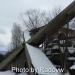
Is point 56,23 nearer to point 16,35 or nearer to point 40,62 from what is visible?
point 40,62

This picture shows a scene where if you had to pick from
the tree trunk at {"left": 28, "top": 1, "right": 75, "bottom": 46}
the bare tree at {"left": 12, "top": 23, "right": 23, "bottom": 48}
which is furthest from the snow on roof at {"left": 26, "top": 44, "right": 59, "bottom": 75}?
the bare tree at {"left": 12, "top": 23, "right": 23, "bottom": 48}

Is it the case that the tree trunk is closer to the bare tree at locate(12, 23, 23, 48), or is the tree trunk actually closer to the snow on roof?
the snow on roof

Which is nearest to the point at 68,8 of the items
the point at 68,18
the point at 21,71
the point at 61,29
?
the point at 68,18

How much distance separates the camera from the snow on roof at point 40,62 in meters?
6.67

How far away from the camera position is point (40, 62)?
6.96m

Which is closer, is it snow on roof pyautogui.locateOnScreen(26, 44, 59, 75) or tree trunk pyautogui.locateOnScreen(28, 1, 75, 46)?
snow on roof pyautogui.locateOnScreen(26, 44, 59, 75)

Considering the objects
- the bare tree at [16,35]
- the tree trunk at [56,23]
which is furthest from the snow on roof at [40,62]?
the bare tree at [16,35]

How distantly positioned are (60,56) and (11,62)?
1.57 m

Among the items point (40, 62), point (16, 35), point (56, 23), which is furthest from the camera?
point (16, 35)

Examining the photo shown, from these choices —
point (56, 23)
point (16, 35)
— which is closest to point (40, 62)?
point (56, 23)

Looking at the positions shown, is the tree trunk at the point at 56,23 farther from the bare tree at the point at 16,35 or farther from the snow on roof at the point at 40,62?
the bare tree at the point at 16,35

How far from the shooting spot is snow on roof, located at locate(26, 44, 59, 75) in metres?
6.67

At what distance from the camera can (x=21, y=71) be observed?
7.03 meters

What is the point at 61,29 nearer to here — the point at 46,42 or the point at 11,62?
the point at 46,42
